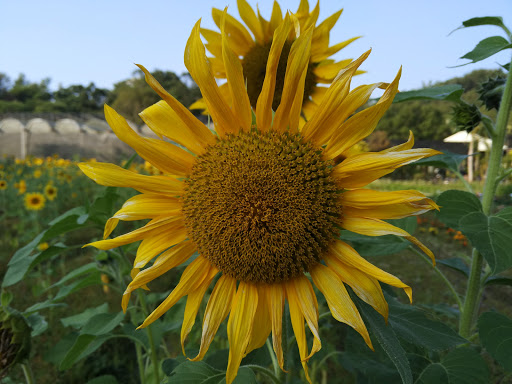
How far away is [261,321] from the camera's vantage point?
2.82ft

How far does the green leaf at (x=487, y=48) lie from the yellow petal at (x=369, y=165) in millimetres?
574

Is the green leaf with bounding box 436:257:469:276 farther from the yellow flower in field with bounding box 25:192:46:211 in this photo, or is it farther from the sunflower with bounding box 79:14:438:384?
the yellow flower in field with bounding box 25:192:46:211

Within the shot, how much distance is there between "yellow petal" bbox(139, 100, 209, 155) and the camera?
2.93 feet

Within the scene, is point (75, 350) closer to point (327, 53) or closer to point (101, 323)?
point (101, 323)

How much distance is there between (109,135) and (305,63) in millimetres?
16131

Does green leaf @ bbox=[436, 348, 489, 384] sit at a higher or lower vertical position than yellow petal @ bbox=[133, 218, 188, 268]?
lower

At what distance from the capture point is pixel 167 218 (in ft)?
2.98

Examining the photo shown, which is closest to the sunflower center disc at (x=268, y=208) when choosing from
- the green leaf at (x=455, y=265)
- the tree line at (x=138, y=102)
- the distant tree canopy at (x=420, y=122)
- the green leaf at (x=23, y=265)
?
the green leaf at (x=23, y=265)

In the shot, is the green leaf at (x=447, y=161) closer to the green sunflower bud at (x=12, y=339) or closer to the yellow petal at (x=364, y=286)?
the yellow petal at (x=364, y=286)

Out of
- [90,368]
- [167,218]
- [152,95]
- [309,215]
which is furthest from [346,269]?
[152,95]

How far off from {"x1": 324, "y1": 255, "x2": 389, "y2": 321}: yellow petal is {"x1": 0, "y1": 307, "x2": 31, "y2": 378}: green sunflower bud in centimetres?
107

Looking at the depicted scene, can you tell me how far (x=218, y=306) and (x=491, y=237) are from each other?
71cm

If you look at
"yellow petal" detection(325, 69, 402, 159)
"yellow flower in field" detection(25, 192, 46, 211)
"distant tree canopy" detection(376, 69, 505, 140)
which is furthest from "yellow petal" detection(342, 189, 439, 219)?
"distant tree canopy" detection(376, 69, 505, 140)

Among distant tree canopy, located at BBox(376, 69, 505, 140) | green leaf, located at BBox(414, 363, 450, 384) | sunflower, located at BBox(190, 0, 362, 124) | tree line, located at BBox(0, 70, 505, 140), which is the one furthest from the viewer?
distant tree canopy, located at BBox(376, 69, 505, 140)
